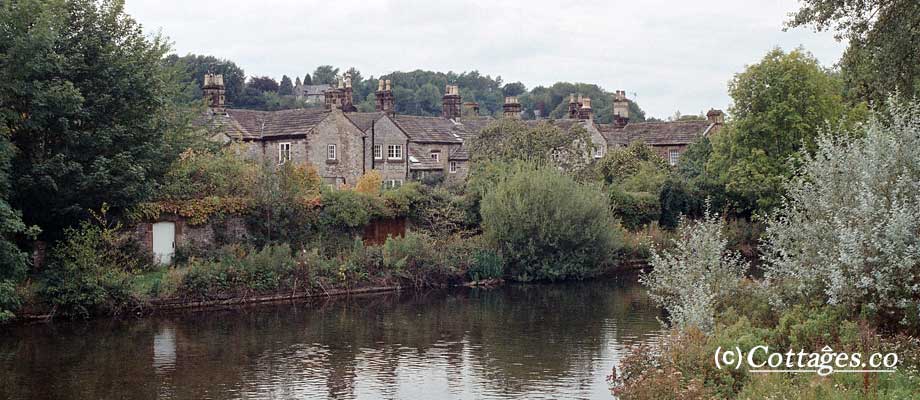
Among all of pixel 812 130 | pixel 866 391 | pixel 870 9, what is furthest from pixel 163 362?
pixel 812 130

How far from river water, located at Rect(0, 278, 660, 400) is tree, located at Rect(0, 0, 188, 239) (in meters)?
3.74

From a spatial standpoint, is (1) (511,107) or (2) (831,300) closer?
(2) (831,300)

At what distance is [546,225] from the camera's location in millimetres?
35062

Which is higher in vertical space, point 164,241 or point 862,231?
point 862,231

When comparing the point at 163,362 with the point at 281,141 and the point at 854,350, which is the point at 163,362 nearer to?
the point at 854,350

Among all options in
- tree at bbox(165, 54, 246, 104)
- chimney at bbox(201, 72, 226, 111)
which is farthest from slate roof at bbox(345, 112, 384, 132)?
tree at bbox(165, 54, 246, 104)

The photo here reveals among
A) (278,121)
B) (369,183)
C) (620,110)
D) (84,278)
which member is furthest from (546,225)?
(620,110)

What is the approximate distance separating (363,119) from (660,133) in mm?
19904

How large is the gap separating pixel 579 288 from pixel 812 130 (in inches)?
538

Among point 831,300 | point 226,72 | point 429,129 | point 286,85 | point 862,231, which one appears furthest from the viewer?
point 286,85

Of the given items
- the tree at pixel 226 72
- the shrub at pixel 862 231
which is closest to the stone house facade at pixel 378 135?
the shrub at pixel 862 231

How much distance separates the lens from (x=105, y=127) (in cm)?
2694

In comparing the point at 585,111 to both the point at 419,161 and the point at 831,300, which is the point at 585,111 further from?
the point at 831,300

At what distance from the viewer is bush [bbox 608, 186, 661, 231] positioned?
42.7 m
